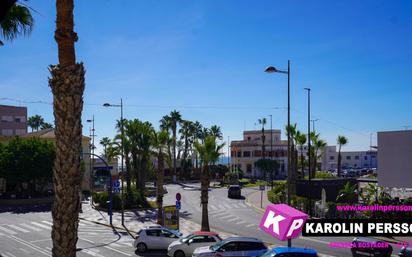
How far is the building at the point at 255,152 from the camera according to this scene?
338ft

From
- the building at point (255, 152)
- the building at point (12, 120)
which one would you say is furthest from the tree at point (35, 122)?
the building at point (255, 152)

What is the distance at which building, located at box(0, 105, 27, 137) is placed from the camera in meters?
88.6

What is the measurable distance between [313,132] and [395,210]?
108ft

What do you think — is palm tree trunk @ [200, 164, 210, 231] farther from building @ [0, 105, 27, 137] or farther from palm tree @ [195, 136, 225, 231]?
building @ [0, 105, 27, 137]

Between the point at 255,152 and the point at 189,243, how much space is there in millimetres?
82571

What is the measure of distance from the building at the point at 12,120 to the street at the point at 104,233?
4864cm

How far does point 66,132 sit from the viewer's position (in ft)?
26.0

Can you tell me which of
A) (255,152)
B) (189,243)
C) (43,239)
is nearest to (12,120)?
(255,152)

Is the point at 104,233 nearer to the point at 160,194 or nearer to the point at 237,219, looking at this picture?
the point at 160,194

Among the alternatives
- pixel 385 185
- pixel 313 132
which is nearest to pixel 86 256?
pixel 385 185

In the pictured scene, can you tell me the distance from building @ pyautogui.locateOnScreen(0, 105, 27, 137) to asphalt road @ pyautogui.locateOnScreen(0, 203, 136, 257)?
54838 mm

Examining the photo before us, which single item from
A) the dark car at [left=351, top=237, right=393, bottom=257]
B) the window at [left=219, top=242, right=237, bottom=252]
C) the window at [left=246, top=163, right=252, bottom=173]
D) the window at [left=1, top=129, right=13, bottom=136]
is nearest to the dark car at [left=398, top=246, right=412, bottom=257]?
the dark car at [left=351, top=237, right=393, bottom=257]

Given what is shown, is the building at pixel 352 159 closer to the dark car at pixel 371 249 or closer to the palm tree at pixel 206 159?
the palm tree at pixel 206 159

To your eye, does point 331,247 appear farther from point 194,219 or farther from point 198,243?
point 194,219
